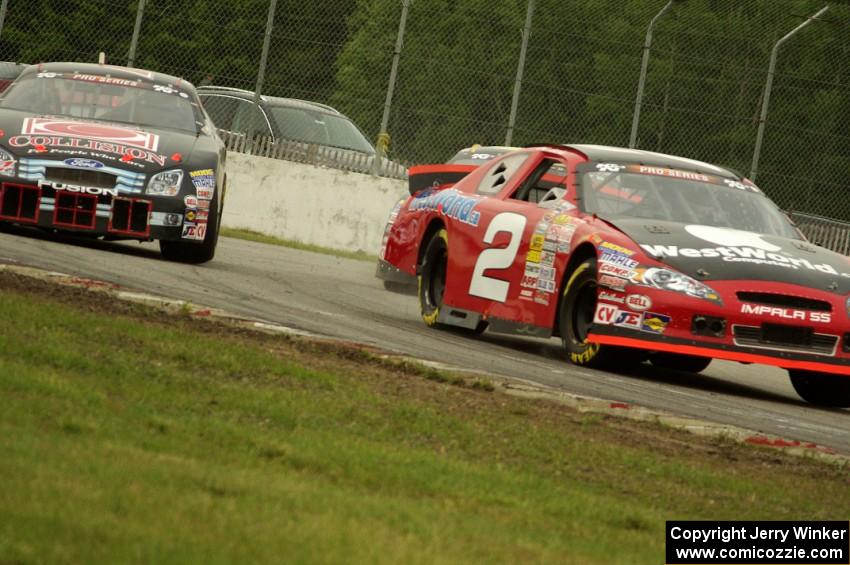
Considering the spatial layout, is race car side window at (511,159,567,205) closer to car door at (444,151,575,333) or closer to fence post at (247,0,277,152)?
car door at (444,151,575,333)

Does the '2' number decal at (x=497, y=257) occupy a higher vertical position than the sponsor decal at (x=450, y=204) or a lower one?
lower

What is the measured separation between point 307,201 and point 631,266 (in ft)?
37.3

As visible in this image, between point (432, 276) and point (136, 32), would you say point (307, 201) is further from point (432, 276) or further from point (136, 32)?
point (432, 276)

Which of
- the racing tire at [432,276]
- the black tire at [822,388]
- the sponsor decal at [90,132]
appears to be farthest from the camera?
the sponsor decal at [90,132]

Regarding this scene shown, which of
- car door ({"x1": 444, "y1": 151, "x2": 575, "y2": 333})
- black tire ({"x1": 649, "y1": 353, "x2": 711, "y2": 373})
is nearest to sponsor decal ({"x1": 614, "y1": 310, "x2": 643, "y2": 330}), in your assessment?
car door ({"x1": 444, "y1": 151, "x2": 575, "y2": 333})

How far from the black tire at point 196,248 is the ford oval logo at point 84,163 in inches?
37.8

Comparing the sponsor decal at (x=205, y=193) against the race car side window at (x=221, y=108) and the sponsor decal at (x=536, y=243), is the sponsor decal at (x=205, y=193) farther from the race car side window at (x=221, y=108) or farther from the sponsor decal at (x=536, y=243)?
the race car side window at (x=221, y=108)

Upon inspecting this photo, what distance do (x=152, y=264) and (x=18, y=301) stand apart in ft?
14.1

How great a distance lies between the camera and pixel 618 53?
1875cm

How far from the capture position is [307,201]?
20078 mm

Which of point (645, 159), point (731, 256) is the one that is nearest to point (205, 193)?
point (645, 159)

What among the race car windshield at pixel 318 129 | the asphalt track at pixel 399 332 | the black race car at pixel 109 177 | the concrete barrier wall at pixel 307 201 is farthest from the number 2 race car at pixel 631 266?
the race car windshield at pixel 318 129

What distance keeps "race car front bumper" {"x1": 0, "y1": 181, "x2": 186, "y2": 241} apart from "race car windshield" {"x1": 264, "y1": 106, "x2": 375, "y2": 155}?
856cm

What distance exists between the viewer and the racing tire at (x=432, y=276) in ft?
36.8
